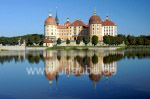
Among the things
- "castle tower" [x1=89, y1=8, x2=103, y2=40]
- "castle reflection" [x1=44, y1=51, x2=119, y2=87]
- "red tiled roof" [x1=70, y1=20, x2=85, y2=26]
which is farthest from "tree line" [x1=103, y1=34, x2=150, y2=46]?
"castle reflection" [x1=44, y1=51, x2=119, y2=87]

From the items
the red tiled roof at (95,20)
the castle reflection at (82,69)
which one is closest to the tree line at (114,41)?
the red tiled roof at (95,20)

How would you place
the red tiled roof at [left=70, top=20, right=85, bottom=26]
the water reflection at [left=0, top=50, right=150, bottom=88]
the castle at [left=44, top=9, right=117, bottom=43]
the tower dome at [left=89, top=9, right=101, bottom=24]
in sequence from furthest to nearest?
the red tiled roof at [left=70, top=20, right=85, bottom=26] < the castle at [left=44, top=9, right=117, bottom=43] < the tower dome at [left=89, top=9, right=101, bottom=24] < the water reflection at [left=0, top=50, right=150, bottom=88]

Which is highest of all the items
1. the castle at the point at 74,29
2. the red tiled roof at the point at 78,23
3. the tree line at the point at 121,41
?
the red tiled roof at the point at 78,23

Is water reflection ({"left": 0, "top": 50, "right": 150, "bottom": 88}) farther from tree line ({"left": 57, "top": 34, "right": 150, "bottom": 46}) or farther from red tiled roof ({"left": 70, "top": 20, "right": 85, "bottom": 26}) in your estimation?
red tiled roof ({"left": 70, "top": 20, "right": 85, "bottom": 26})

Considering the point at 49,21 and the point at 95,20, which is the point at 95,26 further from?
the point at 49,21

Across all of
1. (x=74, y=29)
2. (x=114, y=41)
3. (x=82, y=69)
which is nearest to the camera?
(x=82, y=69)

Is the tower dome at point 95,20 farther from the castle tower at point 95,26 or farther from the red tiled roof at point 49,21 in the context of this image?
the red tiled roof at point 49,21

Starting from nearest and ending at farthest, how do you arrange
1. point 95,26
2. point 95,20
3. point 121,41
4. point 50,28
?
point 121,41 < point 95,20 < point 95,26 < point 50,28

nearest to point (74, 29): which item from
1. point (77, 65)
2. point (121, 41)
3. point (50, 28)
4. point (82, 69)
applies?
point (50, 28)

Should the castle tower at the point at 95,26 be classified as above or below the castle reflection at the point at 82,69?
above

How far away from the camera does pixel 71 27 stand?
78.2 meters

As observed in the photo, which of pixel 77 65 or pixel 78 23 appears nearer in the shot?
pixel 77 65

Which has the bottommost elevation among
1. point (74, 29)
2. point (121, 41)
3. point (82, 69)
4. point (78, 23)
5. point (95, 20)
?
point (82, 69)

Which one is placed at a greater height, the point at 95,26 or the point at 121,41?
the point at 95,26
